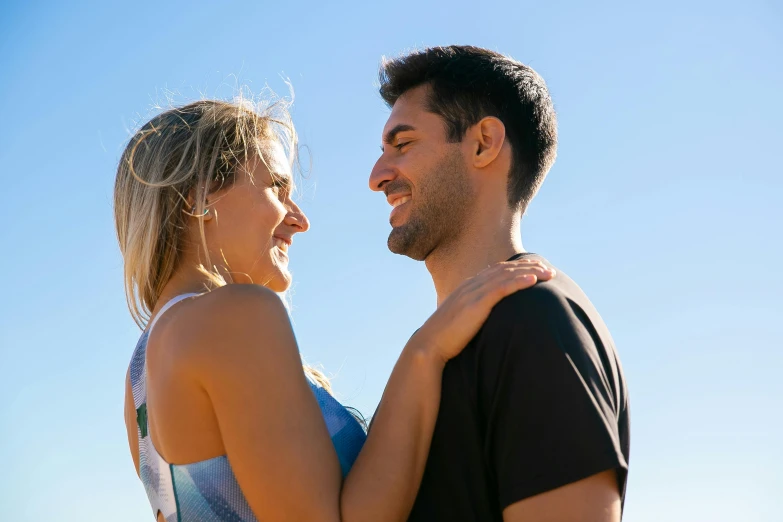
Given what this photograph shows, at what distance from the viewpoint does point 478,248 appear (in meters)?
3.81

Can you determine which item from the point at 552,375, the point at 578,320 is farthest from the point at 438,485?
the point at 578,320

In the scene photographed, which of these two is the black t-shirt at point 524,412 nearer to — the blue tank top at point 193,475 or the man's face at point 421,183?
the blue tank top at point 193,475

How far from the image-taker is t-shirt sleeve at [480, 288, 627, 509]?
8.09ft

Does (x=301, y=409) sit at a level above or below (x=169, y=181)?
below

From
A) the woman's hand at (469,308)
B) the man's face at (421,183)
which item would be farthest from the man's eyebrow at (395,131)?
the woman's hand at (469,308)

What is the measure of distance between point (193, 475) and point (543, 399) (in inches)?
49.8

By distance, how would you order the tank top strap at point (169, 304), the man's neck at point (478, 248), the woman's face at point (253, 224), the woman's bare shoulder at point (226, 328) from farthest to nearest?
the man's neck at point (478, 248)
the woman's face at point (253, 224)
the tank top strap at point (169, 304)
the woman's bare shoulder at point (226, 328)

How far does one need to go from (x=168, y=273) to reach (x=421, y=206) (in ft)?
4.36

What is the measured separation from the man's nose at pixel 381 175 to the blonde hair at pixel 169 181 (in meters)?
0.75

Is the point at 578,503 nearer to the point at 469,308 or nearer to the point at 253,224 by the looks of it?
the point at 469,308

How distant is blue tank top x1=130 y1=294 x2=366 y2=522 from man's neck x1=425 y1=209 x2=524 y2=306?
98cm

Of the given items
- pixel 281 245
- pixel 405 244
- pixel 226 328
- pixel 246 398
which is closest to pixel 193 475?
pixel 246 398

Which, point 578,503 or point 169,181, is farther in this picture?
point 169,181

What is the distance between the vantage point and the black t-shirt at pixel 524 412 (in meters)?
2.48
